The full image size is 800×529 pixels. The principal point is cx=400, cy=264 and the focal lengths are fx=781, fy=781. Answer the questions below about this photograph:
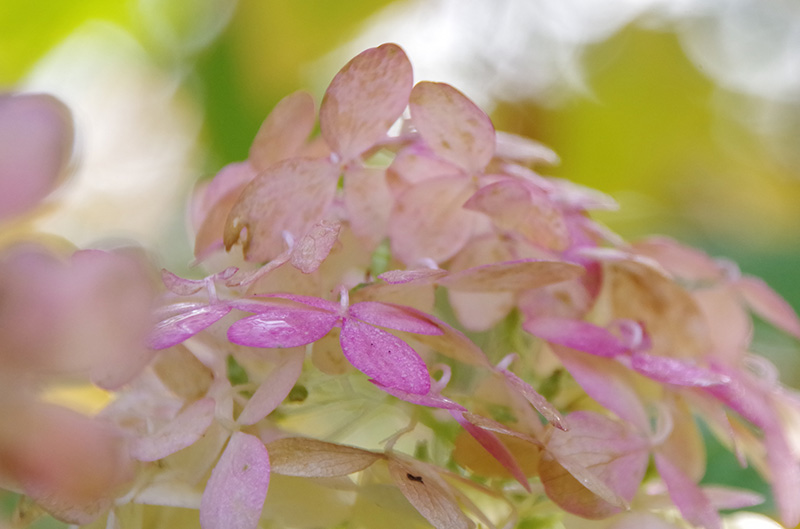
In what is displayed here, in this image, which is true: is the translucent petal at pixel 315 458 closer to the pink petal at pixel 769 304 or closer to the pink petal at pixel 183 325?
the pink petal at pixel 183 325

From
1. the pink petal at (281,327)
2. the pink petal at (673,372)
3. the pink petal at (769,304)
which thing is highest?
the pink petal at (281,327)

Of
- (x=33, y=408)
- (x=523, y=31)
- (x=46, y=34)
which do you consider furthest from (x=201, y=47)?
(x=33, y=408)

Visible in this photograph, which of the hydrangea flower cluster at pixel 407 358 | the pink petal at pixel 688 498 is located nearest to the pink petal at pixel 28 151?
the hydrangea flower cluster at pixel 407 358

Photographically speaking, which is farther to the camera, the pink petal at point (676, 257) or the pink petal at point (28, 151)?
the pink petal at point (676, 257)

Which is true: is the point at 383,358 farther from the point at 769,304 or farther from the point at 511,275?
the point at 769,304

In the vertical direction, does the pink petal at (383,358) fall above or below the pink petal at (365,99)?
below

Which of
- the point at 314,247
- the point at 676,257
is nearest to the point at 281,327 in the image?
the point at 314,247

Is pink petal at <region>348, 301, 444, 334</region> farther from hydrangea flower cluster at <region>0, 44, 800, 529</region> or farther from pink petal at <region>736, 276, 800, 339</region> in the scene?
pink petal at <region>736, 276, 800, 339</region>
